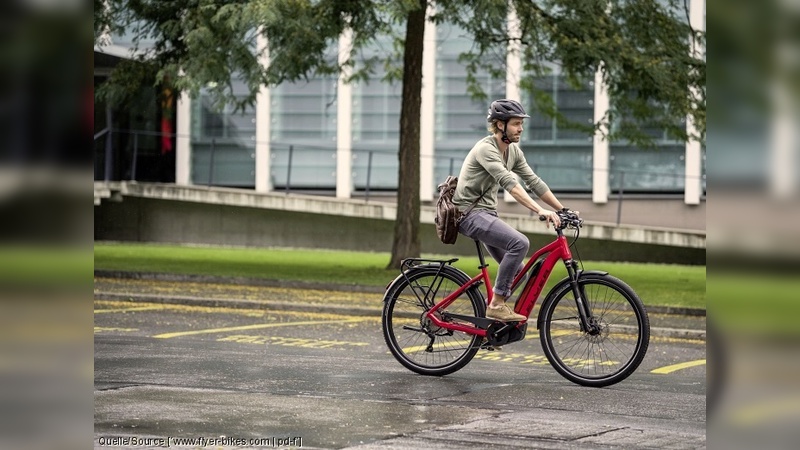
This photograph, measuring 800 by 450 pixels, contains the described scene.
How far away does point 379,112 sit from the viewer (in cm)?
3194

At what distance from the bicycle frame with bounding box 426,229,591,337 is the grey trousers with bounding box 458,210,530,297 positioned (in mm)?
73

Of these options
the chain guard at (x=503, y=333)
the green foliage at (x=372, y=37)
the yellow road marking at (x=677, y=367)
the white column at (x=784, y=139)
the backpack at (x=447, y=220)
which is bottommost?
the yellow road marking at (x=677, y=367)

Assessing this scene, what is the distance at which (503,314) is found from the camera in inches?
342

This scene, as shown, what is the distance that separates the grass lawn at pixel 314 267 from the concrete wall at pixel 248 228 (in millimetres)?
713

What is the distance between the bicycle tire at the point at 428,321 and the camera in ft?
29.3

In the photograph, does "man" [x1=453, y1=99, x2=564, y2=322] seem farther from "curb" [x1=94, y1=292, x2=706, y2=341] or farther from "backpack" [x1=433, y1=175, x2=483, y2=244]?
"curb" [x1=94, y1=292, x2=706, y2=341]

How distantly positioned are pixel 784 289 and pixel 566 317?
681cm

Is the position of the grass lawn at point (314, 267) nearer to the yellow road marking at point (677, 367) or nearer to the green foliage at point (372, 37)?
the green foliage at point (372, 37)

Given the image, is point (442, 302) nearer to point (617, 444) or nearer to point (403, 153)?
point (617, 444)

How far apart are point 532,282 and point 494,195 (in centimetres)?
68

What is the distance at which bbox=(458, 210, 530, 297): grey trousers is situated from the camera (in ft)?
28.1

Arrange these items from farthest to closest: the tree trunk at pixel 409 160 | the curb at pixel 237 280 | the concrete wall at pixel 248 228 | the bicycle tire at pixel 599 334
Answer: the concrete wall at pixel 248 228
the tree trunk at pixel 409 160
the curb at pixel 237 280
the bicycle tire at pixel 599 334

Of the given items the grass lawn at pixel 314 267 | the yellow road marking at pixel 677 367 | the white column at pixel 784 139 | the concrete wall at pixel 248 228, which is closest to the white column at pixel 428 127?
the concrete wall at pixel 248 228

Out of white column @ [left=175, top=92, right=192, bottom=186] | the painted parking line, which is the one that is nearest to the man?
the painted parking line
